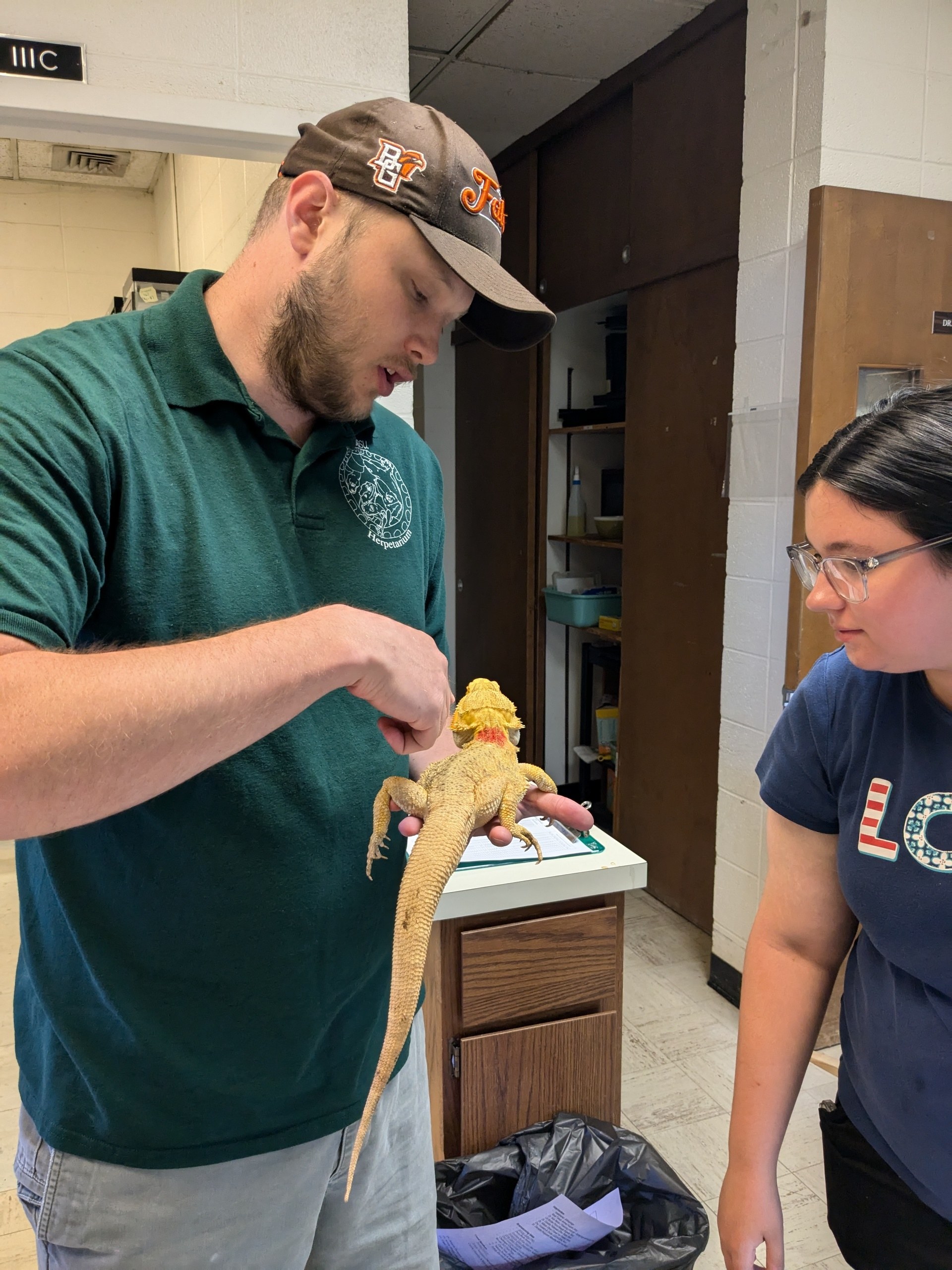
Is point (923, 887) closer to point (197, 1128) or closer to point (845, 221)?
point (197, 1128)

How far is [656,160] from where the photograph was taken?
11.4ft

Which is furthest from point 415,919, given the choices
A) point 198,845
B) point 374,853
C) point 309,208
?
point 309,208

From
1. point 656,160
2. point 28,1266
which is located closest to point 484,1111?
point 28,1266

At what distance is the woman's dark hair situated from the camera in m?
0.99

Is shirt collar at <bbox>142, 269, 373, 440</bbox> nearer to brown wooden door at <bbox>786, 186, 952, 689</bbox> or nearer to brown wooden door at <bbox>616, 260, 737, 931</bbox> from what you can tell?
brown wooden door at <bbox>786, 186, 952, 689</bbox>

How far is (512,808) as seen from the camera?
1.24 metres

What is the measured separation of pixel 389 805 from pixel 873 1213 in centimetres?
82

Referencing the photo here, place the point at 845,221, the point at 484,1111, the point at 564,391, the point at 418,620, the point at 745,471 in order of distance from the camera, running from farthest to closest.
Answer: the point at 564,391 → the point at 745,471 → the point at 845,221 → the point at 484,1111 → the point at 418,620

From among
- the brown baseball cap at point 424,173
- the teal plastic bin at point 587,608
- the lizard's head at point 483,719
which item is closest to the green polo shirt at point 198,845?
the brown baseball cap at point 424,173

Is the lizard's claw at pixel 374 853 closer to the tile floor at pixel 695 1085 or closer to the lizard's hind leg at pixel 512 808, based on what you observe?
the lizard's hind leg at pixel 512 808

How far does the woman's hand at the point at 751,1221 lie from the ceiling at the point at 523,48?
3.61 meters

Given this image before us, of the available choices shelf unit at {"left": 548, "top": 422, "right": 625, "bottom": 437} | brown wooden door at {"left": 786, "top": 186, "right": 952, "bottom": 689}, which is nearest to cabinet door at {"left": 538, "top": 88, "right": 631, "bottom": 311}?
shelf unit at {"left": 548, "top": 422, "right": 625, "bottom": 437}

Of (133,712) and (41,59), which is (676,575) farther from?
(133,712)

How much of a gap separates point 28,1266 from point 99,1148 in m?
1.55
